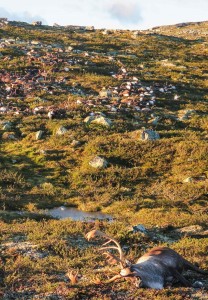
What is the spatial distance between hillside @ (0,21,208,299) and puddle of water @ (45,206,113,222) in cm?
42

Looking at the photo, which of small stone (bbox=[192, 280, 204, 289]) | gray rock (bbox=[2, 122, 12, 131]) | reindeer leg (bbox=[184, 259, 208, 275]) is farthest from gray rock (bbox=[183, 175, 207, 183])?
gray rock (bbox=[2, 122, 12, 131])

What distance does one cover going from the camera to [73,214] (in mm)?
20047

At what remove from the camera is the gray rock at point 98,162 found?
2428 cm

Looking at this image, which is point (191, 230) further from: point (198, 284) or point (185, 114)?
point (185, 114)

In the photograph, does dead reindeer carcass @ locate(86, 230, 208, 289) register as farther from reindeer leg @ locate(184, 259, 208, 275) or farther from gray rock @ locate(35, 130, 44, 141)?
gray rock @ locate(35, 130, 44, 141)

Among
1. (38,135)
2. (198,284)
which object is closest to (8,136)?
(38,135)

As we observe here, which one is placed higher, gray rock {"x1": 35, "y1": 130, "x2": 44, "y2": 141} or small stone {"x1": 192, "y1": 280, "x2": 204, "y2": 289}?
gray rock {"x1": 35, "y1": 130, "x2": 44, "y2": 141}

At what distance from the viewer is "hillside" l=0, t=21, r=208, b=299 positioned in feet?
40.5

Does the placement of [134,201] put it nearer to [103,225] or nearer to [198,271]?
[103,225]

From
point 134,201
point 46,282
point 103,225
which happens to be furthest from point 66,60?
point 46,282

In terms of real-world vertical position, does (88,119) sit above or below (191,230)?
above

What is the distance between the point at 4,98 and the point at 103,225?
21.1m

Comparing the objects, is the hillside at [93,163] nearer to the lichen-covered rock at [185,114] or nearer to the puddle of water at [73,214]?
the lichen-covered rock at [185,114]

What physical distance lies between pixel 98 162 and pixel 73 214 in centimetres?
520
